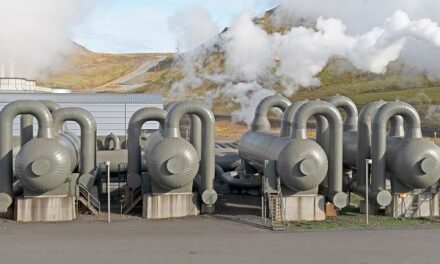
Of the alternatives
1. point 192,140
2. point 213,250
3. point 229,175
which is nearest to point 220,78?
point 229,175

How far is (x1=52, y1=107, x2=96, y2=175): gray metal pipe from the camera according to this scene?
3731cm

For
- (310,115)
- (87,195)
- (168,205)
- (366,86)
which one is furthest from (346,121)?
(366,86)

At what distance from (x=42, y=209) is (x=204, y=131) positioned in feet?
35.0

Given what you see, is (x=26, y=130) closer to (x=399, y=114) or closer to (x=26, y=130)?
(x=26, y=130)

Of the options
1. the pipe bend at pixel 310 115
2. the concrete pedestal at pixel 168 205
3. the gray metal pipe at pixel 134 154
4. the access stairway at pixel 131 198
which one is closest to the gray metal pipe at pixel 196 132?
the concrete pedestal at pixel 168 205

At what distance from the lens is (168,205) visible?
35312 millimetres

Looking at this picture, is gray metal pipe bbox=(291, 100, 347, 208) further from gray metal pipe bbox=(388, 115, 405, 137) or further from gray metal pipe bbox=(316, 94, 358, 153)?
gray metal pipe bbox=(388, 115, 405, 137)

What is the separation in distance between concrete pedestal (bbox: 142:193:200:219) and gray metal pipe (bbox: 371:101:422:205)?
36.6 feet

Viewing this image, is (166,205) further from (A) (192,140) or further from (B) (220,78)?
(B) (220,78)

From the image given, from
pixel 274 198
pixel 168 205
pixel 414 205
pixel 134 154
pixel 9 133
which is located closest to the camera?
pixel 274 198

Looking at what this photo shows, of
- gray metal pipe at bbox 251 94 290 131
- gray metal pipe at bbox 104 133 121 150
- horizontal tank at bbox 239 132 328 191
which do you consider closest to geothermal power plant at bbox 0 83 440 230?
horizontal tank at bbox 239 132 328 191

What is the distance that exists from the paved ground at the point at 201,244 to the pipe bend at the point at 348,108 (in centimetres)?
1379

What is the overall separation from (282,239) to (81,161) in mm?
15617

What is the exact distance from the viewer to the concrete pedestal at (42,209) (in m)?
34.2
